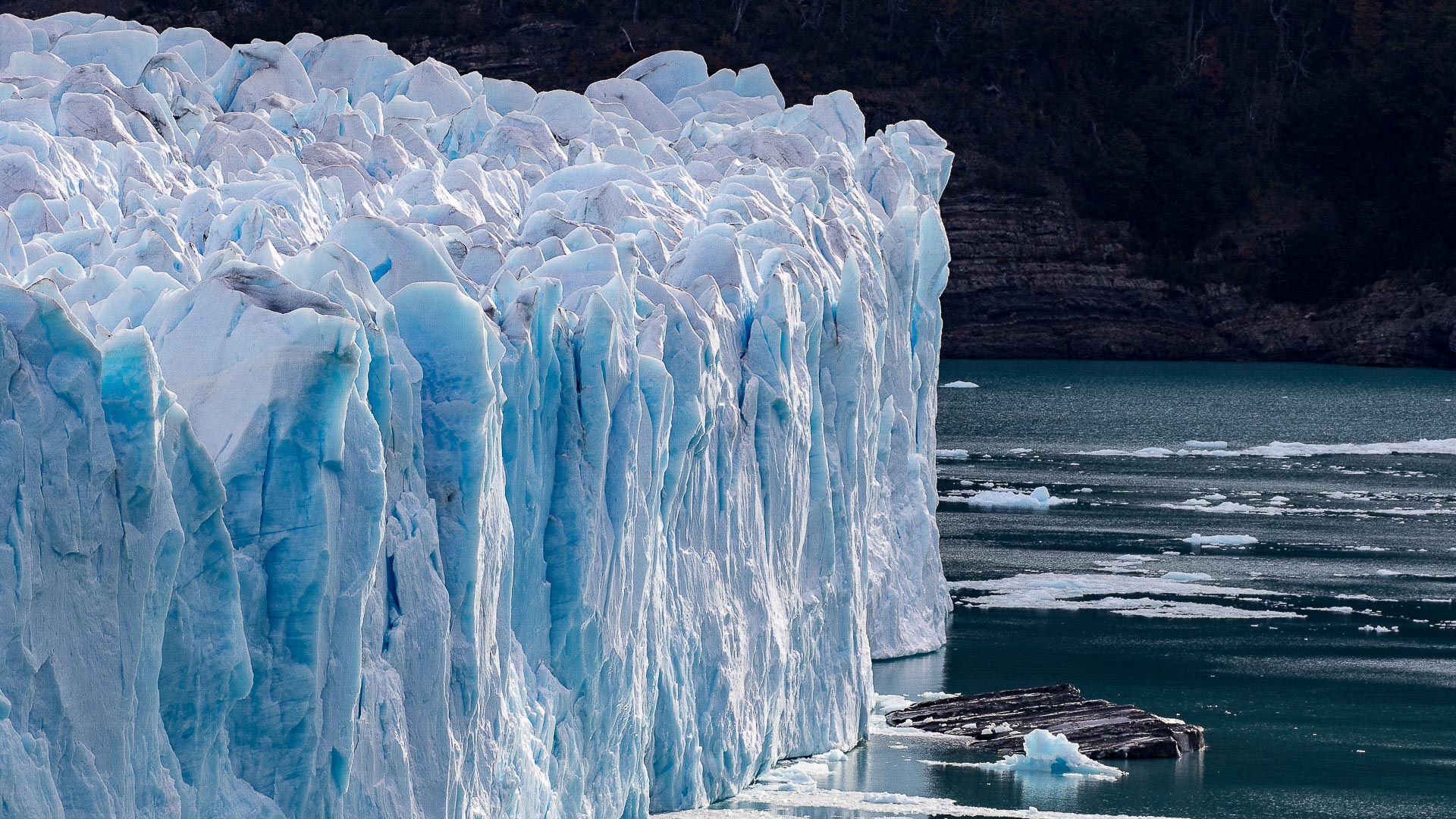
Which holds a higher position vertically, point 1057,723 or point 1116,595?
point 1057,723

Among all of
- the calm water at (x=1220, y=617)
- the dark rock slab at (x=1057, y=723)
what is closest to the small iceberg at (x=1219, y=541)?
the calm water at (x=1220, y=617)

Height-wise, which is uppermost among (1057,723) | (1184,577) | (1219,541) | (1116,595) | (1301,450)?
(1057,723)

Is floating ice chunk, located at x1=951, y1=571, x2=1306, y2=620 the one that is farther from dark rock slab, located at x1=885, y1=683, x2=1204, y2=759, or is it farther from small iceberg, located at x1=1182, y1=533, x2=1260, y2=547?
dark rock slab, located at x1=885, y1=683, x2=1204, y2=759

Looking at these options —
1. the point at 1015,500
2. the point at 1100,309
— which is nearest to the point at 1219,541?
the point at 1015,500

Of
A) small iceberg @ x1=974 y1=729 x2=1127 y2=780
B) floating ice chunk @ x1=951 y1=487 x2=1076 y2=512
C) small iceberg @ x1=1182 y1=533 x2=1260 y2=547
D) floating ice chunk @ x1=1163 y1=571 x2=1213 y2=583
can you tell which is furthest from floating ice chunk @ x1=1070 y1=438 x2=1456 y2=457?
small iceberg @ x1=974 y1=729 x2=1127 y2=780

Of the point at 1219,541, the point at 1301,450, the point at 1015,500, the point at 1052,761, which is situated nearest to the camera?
the point at 1052,761

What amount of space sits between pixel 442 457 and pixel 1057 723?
8.22 metres

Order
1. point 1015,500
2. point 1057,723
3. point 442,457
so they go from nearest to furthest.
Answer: point 442,457 < point 1057,723 < point 1015,500

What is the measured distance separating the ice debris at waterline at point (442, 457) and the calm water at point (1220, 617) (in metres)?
1.44

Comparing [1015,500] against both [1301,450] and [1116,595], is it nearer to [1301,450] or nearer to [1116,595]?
[1116,595]

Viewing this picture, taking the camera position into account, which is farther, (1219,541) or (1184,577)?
(1219,541)

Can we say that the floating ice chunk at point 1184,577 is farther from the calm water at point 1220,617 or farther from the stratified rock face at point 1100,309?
the stratified rock face at point 1100,309

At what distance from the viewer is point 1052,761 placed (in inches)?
588

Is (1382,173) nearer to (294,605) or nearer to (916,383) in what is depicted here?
(916,383)
